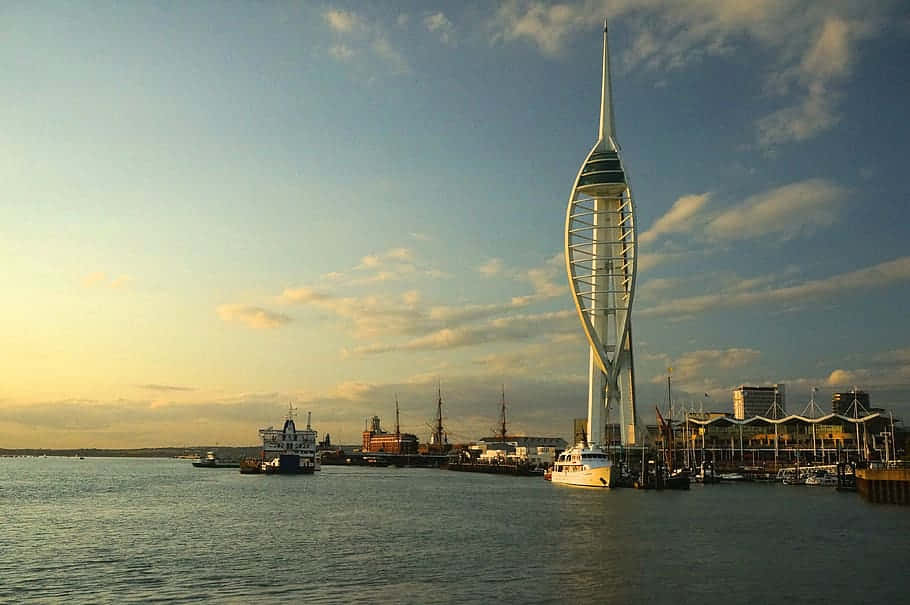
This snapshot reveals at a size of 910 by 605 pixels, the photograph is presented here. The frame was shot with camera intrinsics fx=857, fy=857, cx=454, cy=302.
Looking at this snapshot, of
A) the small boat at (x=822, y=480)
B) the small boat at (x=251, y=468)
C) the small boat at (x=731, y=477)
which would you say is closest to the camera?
the small boat at (x=822, y=480)

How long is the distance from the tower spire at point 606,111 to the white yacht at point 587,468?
47325mm

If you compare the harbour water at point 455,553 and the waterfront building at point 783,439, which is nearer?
the harbour water at point 455,553

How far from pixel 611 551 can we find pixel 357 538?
12.2 m

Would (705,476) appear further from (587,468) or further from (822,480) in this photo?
(587,468)

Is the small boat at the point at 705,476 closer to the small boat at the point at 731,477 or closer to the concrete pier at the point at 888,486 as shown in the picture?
the small boat at the point at 731,477

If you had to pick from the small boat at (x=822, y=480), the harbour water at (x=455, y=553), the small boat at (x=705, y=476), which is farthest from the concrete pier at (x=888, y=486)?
the small boat at (x=705, y=476)

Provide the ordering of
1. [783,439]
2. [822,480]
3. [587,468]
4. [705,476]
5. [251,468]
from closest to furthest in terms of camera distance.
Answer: [587,468], [822,480], [705,476], [251,468], [783,439]

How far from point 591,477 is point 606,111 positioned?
5939cm

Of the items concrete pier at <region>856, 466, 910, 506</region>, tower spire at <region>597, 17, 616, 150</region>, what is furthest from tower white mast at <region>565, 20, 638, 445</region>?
concrete pier at <region>856, 466, 910, 506</region>

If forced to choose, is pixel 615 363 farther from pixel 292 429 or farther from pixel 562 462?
pixel 292 429

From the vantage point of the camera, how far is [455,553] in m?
35.2

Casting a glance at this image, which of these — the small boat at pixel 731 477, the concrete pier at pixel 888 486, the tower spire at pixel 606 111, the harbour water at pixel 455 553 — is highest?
the tower spire at pixel 606 111

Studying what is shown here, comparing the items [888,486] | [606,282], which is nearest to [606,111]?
[606,282]

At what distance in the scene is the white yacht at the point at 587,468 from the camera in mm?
83062
